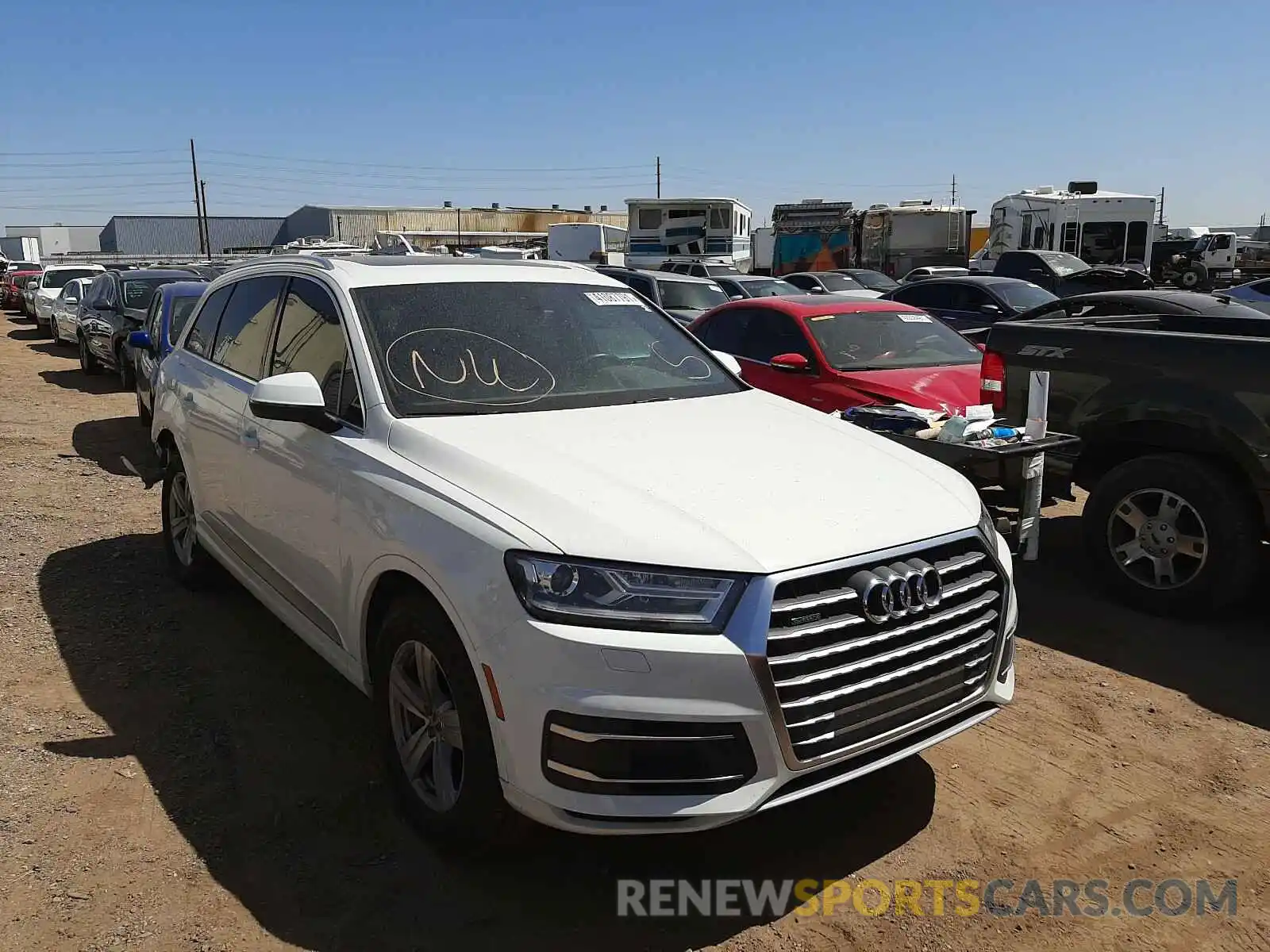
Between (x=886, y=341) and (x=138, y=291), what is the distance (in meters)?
11.7

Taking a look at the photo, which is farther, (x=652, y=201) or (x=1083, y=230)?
(x=652, y=201)

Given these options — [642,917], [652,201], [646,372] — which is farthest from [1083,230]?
[642,917]

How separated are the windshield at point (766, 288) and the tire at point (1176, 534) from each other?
39.6 feet

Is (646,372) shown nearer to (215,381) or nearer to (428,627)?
(428,627)

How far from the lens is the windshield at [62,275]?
25.3 metres

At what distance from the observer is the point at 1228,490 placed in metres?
5.10

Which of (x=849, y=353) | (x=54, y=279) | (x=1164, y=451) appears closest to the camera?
(x=1164, y=451)

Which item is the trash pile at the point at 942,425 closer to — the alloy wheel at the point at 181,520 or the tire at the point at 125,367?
the alloy wheel at the point at 181,520

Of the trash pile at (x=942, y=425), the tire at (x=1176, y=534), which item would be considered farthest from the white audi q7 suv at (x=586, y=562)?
the tire at (x=1176, y=534)

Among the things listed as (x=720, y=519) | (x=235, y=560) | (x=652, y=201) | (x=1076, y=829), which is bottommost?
(x=1076, y=829)

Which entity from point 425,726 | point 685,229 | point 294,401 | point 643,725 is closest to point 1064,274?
point 685,229

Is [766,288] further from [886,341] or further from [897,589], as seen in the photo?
[897,589]

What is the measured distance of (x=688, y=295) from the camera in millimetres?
15086

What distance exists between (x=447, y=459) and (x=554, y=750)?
3.30 ft
